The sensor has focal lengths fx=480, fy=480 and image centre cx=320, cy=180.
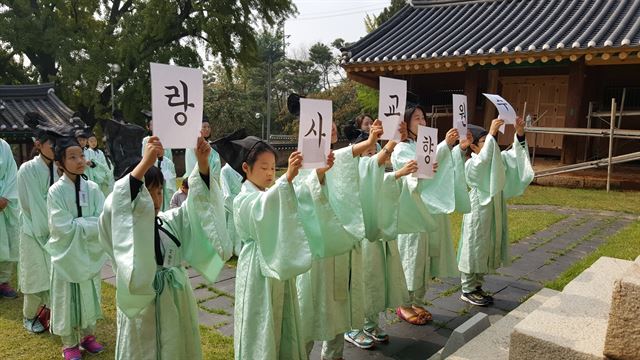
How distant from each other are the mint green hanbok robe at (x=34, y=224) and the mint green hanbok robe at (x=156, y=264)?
2.14 m

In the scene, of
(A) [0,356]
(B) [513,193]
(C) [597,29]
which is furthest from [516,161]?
(C) [597,29]

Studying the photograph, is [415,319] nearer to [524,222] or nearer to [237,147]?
[237,147]

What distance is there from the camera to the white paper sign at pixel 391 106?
12.6 ft

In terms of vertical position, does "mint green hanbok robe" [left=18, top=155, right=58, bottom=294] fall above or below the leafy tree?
below

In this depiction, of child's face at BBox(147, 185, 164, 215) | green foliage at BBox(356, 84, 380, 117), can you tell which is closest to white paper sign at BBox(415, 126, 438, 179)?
child's face at BBox(147, 185, 164, 215)

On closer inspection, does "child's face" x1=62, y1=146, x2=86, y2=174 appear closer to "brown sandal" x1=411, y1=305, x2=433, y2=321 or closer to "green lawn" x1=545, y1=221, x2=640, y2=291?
"brown sandal" x1=411, y1=305, x2=433, y2=321

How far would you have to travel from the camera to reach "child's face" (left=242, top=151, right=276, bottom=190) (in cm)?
313

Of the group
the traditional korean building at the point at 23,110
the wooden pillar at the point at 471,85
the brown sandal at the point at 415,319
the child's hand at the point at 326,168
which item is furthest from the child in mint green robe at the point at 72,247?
the wooden pillar at the point at 471,85

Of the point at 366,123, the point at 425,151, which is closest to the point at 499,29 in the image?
the point at 366,123

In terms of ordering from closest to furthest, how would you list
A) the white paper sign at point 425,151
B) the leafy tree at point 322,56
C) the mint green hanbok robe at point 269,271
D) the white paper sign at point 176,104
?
1. the white paper sign at point 176,104
2. the mint green hanbok robe at point 269,271
3. the white paper sign at point 425,151
4. the leafy tree at point 322,56

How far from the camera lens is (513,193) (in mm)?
5457

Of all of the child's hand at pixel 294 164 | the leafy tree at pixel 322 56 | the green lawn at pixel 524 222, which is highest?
the leafy tree at pixel 322 56

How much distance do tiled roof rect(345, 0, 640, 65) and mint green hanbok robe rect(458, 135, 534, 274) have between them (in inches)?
262

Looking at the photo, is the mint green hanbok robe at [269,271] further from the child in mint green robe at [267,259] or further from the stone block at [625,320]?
the stone block at [625,320]
